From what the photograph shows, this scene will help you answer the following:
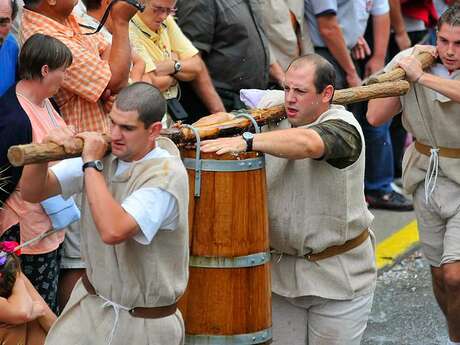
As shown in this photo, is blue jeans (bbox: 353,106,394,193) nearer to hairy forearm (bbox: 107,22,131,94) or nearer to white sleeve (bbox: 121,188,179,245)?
hairy forearm (bbox: 107,22,131,94)

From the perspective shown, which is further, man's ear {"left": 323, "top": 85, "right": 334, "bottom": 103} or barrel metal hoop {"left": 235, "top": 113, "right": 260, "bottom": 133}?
man's ear {"left": 323, "top": 85, "right": 334, "bottom": 103}

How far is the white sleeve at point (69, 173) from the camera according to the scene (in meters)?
4.80

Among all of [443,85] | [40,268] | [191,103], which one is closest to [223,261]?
[40,268]

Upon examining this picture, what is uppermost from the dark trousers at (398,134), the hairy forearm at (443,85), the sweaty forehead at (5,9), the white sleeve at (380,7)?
the sweaty forehead at (5,9)

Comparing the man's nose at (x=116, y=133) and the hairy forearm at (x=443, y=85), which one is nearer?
the man's nose at (x=116, y=133)

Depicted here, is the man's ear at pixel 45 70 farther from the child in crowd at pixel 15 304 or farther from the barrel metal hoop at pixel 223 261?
the barrel metal hoop at pixel 223 261

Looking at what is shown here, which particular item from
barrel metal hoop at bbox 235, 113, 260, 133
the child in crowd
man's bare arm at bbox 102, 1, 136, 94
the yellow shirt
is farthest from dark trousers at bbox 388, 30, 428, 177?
the child in crowd

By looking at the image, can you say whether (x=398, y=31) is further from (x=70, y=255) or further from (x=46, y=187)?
(x=46, y=187)

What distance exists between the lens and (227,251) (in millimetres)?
5141

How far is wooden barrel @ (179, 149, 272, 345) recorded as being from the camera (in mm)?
5090

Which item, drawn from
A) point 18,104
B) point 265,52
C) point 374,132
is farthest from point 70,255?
point 374,132

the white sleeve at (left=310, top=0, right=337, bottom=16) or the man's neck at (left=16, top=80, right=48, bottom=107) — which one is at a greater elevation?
the man's neck at (left=16, top=80, right=48, bottom=107)

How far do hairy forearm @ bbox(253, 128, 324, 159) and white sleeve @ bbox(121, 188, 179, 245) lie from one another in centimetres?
64

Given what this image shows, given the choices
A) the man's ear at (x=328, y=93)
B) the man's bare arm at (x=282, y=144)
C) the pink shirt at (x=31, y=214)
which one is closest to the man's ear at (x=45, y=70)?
the pink shirt at (x=31, y=214)
